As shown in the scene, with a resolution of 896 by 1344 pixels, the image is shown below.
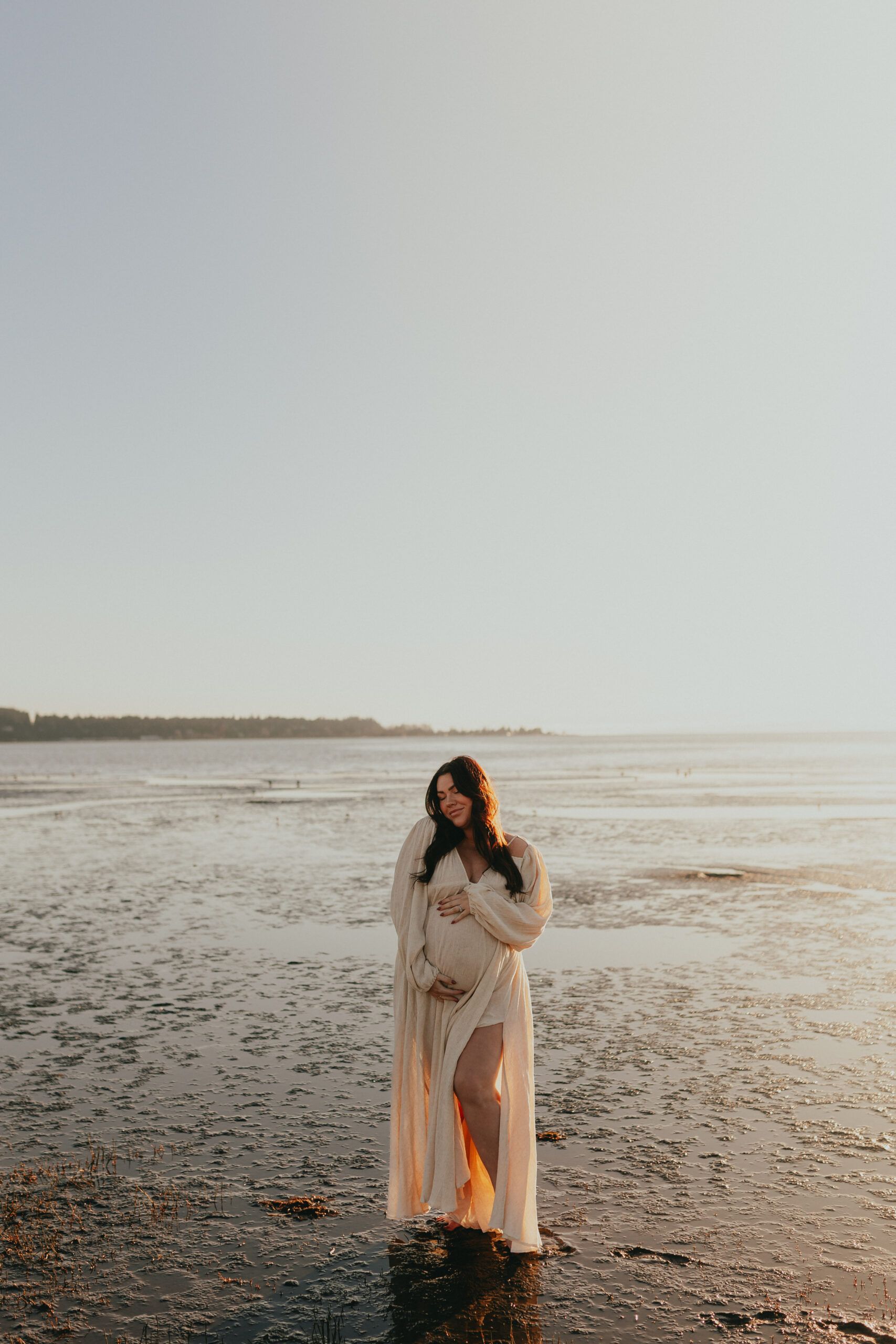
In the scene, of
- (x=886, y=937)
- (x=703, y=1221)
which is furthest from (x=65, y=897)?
(x=703, y=1221)

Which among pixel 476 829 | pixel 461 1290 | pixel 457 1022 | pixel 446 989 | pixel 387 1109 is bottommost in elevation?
pixel 387 1109

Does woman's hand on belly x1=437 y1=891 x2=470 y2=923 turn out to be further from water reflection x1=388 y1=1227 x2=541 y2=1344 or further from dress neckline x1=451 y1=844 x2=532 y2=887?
water reflection x1=388 y1=1227 x2=541 y2=1344

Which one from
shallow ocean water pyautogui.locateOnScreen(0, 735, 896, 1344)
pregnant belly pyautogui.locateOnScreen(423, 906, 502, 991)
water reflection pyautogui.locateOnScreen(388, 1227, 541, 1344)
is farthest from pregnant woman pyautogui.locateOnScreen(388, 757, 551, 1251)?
shallow ocean water pyautogui.locateOnScreen(0, 735, 896, 1344)

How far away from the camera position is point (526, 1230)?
4520mm

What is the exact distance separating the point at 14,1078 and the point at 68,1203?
2.60 metres

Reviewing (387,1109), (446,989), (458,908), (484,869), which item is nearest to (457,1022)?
(446,989)

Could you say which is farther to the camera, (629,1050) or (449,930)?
(629,1050)

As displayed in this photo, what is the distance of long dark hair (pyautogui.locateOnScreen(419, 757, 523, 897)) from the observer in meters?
4.54

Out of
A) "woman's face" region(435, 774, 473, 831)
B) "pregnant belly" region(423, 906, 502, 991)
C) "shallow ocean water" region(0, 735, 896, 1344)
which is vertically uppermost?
"woman's face" region(435, 774, 473, 831)

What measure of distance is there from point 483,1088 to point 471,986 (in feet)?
1.50

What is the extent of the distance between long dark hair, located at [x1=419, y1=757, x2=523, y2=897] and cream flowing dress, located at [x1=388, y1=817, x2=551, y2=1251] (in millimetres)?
37

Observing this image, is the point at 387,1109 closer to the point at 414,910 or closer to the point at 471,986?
the point at 471,986

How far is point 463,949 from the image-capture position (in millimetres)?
4527

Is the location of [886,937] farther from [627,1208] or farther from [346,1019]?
[627,1208]
